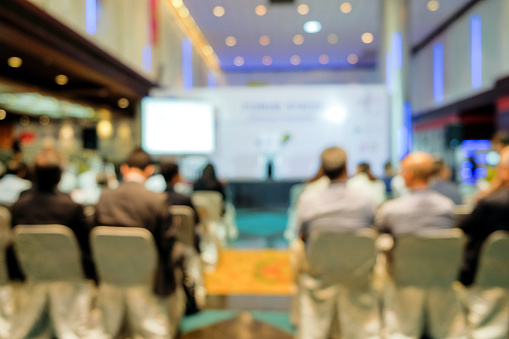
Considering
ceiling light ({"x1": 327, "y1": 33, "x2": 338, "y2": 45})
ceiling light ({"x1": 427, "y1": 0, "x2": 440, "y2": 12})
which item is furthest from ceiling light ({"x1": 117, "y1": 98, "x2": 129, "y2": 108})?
ceiling light ({"x1": 427, "y1": 0, "x2": 440, "y2": 12})

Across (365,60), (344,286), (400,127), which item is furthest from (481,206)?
(365,60)

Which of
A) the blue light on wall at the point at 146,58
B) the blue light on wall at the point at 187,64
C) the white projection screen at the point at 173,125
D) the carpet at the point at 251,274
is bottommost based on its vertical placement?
the carpet at the point at 251,274

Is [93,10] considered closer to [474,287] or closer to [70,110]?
[70,110]

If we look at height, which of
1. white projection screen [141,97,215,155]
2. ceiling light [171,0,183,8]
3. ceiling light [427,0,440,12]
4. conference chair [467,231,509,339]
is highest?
ceiling light [171,0,183,8]

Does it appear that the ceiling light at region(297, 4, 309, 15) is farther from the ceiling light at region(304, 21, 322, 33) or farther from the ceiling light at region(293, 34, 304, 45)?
the ceiling light at region(293, 34, 304, 45)

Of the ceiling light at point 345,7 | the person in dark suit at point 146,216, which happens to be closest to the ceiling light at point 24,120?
the ceiling light at point 345,7

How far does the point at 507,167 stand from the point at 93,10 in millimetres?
7555

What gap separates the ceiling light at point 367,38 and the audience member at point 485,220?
12.7 metres

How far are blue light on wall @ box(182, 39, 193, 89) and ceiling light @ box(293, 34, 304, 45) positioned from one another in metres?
3.77

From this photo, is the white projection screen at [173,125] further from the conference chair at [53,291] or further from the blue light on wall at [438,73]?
the blue light on wall at [438,73]

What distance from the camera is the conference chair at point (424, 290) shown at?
7.77ft

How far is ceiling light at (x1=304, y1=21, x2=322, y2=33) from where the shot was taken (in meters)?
13.1

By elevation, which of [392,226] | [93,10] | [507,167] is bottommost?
[392,226]

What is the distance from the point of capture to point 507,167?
8.76ft
